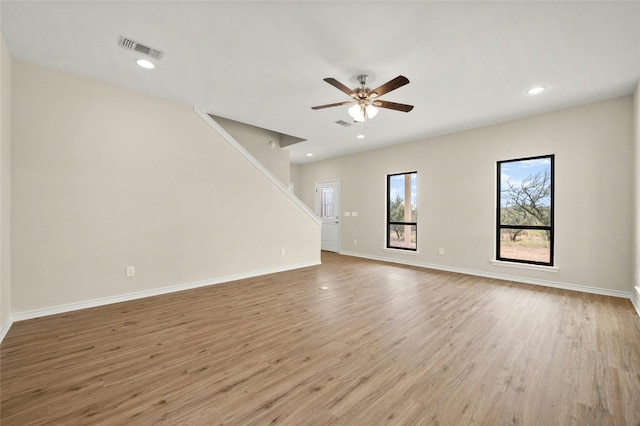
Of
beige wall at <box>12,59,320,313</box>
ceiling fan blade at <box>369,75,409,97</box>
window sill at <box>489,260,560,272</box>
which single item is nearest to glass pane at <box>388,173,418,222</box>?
window sill at <box>489,260,560,272</box>

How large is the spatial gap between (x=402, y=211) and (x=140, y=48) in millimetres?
5722

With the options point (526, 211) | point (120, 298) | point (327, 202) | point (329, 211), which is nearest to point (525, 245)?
point (526, 211)

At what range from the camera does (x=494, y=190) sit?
16.5 ft

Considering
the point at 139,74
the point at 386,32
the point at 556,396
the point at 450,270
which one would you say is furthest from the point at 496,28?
the point at 450,270

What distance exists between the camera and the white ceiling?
2242 millimetres

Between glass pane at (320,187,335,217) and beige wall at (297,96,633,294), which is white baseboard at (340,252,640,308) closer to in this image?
beige wall at (297,96,633,294)

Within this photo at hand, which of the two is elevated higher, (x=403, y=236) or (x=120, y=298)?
(x=403, y=236)

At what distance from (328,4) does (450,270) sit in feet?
17.1

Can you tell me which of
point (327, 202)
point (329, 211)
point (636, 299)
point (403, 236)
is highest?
point (327, 202)

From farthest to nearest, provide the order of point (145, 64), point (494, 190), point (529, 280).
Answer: point (494, 190) < point (529, 280) < point (145, 64)

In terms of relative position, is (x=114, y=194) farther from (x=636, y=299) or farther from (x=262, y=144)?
(x=636, y=299)

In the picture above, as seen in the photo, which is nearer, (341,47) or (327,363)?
(327,363)

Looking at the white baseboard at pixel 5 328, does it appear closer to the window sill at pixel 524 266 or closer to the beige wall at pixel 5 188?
the beige wall at pixel 5 188

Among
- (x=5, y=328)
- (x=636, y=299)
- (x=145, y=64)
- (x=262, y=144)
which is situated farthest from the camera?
(x=262, y=144)
